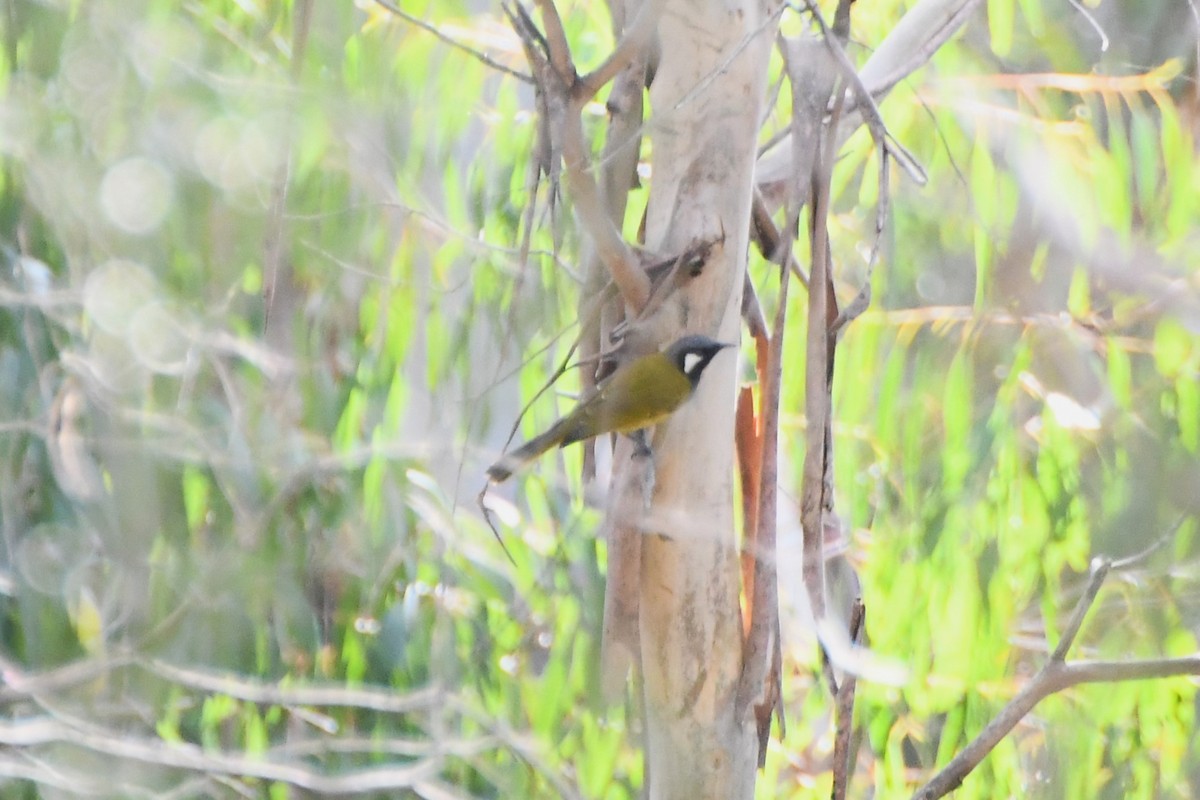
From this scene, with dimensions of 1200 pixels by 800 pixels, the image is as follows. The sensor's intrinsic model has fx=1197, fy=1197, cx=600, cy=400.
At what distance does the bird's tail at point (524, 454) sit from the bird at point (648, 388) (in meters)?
0.05

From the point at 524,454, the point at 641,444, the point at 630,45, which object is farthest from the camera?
the point at 524,454

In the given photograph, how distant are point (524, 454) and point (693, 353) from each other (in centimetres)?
20

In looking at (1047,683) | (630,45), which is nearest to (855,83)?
(630,45)

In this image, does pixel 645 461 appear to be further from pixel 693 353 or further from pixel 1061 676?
pixel 1061 676

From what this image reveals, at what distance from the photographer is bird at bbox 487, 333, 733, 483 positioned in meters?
0.65

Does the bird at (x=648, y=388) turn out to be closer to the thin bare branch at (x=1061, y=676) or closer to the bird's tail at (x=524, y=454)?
the bird's tail at (x=524, y=454)

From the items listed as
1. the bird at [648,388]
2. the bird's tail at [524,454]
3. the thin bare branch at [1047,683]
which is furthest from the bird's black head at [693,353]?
Result: the thin bare branch at [1047,683]

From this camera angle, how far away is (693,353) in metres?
0.67

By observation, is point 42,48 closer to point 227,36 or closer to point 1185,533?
point 227,36

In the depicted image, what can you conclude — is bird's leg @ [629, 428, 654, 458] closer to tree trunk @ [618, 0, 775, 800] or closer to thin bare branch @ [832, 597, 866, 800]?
tree trunk @ [618, 0, 775, 800]

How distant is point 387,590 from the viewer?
122 cm

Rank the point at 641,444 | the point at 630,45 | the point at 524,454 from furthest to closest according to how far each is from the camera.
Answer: the point at 524,454, the point at 641,444, the point at 630,45

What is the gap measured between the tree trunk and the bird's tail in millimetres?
120

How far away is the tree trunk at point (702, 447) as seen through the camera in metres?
0.67
